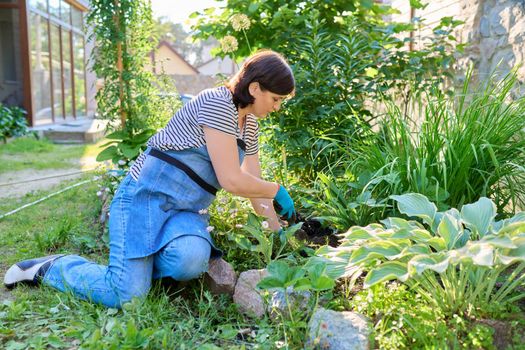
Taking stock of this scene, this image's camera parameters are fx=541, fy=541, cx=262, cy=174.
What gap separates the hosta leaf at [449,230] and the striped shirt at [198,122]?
0.92 metres

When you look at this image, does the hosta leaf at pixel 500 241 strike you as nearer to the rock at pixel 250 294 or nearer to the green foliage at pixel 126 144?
the rock at pixel 250 294

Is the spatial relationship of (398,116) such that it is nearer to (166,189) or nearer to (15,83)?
(166,189)

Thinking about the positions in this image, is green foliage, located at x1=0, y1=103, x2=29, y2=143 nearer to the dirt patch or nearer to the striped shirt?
the dirt patch

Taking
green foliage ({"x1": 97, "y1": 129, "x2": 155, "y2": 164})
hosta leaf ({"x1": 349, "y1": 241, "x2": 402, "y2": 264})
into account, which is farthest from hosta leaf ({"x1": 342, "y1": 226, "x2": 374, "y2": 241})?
green foliage ({"x1": 97, "y1": 129, "x2": 155, "y2": 164})

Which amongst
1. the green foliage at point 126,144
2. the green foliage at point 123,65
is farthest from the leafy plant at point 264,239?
the green foliage at point 123,65

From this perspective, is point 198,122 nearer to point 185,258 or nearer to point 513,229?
point 185,258

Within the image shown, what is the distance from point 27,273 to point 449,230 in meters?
1.76

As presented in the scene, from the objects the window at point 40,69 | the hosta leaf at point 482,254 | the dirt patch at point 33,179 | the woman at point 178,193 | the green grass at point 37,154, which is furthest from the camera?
the window at point 40,69

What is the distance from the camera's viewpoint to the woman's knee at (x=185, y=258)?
6.95 feet

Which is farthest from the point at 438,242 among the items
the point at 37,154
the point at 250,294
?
the point at 37,154

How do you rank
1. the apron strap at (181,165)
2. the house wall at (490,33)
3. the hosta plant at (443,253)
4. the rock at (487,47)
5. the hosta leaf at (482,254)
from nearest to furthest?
the hosta leaf at (482,254)
the hosta plant at (443,253)
the apron strap at (181,165)
the house wall at (490,33)
the rock at (487,47)

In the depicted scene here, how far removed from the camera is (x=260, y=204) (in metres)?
2.53

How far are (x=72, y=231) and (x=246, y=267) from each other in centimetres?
125

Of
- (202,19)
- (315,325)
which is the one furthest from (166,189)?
(202,19)
